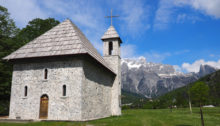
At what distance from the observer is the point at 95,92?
1866 cm

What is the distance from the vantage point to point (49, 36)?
730 inches

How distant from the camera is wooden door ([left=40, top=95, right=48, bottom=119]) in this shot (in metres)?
15.9

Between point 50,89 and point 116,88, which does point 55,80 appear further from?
point 116,88

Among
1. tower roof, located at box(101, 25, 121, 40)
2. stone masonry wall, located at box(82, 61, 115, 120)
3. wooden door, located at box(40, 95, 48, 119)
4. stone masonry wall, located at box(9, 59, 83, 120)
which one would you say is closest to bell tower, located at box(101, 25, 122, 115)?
tower roof, located at box(101, 25, 121, 40)

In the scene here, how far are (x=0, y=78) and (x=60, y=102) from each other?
11.3 metres

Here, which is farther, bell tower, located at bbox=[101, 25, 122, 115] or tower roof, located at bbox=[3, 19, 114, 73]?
bell tower, located at bbox=[101, 25, 122, 115]

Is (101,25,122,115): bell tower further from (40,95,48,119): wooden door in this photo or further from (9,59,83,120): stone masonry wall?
(40,95,48,119): wooden door

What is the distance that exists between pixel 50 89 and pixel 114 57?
13031 mm

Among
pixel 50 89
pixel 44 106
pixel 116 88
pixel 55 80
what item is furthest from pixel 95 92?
pixel 116 88

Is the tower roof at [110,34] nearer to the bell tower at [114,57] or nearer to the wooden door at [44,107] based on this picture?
the bell tower at [114,57]

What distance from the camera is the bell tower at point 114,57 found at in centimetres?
2563

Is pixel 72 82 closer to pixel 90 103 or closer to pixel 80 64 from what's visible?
pixel 80 64

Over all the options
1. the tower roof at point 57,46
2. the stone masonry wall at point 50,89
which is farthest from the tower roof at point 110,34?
the stone masonry wall at point 50,89

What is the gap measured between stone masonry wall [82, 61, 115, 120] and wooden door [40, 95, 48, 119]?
3.22 m
